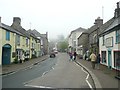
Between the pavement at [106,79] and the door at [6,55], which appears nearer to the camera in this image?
the pavement at [106,79]

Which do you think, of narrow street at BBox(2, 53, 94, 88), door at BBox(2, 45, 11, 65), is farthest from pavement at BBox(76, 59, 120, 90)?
door at BBox(2, 45, 11, 65)

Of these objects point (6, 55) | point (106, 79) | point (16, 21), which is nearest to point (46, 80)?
point (106, 79)

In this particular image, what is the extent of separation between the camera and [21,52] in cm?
3903

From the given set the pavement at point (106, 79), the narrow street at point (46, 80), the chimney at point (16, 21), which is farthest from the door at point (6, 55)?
the pavement at point (106, 79)

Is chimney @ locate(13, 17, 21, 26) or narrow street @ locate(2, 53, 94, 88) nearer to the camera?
narrow street @ locate(2, 53, 94, 88)

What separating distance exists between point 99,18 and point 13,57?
1719 cm

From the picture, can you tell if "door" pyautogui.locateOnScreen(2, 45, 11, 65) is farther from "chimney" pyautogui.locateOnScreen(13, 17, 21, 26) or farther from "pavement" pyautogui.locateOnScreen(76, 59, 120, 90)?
"pavement" pyautogui.locateOnScreen(76, 59, 120, 90)

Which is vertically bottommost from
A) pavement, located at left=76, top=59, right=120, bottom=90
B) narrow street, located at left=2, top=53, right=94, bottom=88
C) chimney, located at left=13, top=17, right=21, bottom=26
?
narrow street, located at left=2, top=53, right=94, bottom=88

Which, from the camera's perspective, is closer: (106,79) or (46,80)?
(106,79)

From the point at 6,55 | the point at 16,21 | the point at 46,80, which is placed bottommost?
the point at 46,80

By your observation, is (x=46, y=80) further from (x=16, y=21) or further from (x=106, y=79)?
(x=16, y=21)

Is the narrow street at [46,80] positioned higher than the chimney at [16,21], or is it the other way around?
the chimney at [16,21]

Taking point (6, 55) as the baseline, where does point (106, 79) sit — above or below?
below

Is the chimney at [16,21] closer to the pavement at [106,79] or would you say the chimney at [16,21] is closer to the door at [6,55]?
the door at [6,55]
